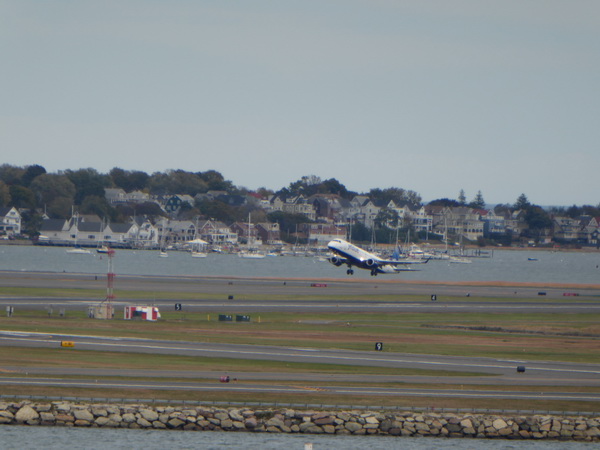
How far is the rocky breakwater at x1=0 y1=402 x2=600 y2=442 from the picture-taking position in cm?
3600

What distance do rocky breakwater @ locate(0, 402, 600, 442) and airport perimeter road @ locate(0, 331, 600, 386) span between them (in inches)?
315

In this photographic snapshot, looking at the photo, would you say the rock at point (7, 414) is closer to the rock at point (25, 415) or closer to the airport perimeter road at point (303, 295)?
the rock at point (25, 415)

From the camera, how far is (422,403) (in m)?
39.0

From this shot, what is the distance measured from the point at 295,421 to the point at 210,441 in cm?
343

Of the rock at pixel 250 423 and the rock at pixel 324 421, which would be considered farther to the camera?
the rock at pixel 324 421

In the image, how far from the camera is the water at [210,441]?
111 ft

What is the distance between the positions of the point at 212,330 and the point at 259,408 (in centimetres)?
2781

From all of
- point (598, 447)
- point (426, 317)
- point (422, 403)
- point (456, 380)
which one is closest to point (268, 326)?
point (426, 317)

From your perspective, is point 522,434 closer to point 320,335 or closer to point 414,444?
point 414,444

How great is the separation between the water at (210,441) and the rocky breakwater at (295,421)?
0.26 metres

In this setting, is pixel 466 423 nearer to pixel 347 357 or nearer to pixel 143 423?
pixel 143 423

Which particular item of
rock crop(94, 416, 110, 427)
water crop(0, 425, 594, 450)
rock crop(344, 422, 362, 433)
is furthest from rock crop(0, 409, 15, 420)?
rock crop(344, 422, 362, 433)

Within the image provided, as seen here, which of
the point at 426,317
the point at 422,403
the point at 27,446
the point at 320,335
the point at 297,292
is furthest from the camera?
the point at 297,292

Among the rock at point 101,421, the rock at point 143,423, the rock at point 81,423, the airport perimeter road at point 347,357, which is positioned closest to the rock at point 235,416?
the rock at point 143,423
